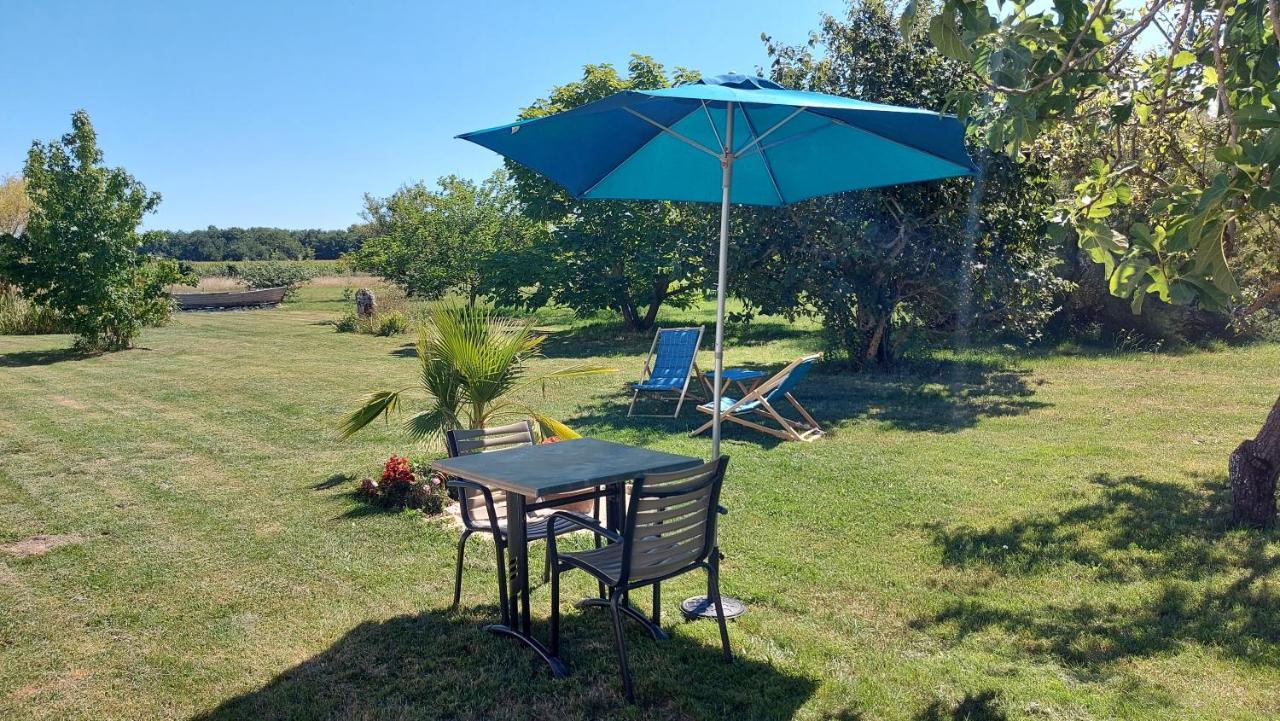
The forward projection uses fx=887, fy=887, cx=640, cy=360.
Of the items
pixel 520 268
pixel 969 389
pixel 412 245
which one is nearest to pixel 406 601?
pixel 969 389

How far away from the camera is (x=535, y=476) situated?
12.8 ft

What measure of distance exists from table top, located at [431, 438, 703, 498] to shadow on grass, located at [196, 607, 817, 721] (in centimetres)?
76

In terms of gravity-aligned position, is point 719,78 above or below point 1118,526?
above

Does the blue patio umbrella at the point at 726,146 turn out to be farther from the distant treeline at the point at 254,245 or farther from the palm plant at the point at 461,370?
the distant treeline at the point at 254,245

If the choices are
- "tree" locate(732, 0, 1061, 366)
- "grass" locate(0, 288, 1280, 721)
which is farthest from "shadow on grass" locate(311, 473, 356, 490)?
"tree" locate(732, 0, 1061, 366)

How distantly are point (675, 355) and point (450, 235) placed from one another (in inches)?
549

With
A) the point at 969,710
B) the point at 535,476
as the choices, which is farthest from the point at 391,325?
the point at 969,710

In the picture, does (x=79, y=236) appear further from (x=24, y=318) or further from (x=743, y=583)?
(x=743, y=583)

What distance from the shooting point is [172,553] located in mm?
5320

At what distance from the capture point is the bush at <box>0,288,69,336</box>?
1923cm

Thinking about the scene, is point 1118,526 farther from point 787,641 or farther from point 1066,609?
point 787,641

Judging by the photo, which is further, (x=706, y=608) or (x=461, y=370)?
(x=461, y=370)

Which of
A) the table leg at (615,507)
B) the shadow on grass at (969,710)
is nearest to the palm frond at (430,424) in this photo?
the table leg at (615,507)

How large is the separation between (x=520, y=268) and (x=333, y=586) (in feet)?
49.5
